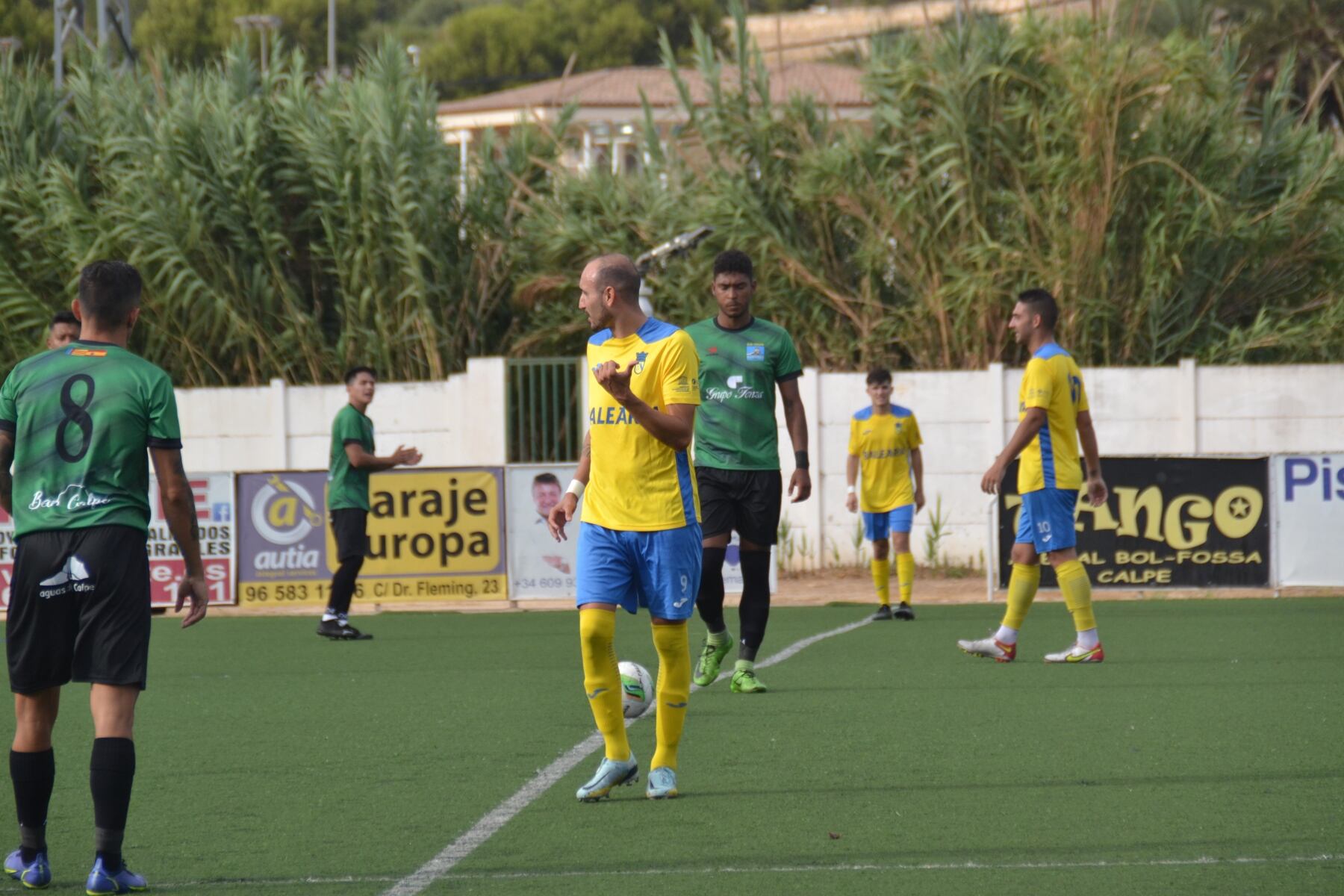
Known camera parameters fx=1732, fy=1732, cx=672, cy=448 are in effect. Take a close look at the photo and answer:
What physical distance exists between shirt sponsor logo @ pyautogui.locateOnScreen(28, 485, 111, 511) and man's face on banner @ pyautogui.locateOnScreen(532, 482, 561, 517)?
1061 centimetres

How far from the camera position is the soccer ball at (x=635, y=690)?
673 centimetres

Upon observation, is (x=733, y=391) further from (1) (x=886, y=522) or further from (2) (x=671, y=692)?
(1) (x=886, y=522)

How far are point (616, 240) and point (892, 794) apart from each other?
15336 mm

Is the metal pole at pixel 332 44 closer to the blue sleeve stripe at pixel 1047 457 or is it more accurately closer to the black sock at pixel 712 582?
the blue sleeve stripe at pixel 1047 457

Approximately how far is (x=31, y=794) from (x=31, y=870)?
21cm

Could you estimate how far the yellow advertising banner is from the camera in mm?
15617

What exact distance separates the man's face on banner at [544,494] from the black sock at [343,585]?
291 centimetres

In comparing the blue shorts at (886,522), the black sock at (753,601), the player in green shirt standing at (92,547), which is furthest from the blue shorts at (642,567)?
the blue shorts at (886,522)

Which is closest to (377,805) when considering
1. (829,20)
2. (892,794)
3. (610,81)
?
(892,794)

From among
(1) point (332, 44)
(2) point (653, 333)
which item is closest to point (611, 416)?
(2) point (653, 333)

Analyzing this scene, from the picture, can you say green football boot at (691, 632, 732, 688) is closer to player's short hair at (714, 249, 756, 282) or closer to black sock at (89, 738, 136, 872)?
player's short hair at (714, 249, 756, 282)

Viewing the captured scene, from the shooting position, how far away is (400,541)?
15.7 meters

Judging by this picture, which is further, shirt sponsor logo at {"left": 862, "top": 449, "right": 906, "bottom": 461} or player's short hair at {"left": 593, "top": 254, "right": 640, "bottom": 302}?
shirt sponsor logo at {"left": 862, "top": 449, "right": 906, "bottom": 461}

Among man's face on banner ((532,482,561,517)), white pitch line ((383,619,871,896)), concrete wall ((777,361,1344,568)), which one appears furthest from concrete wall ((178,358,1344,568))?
white pitch line ((383,619,871,896))
